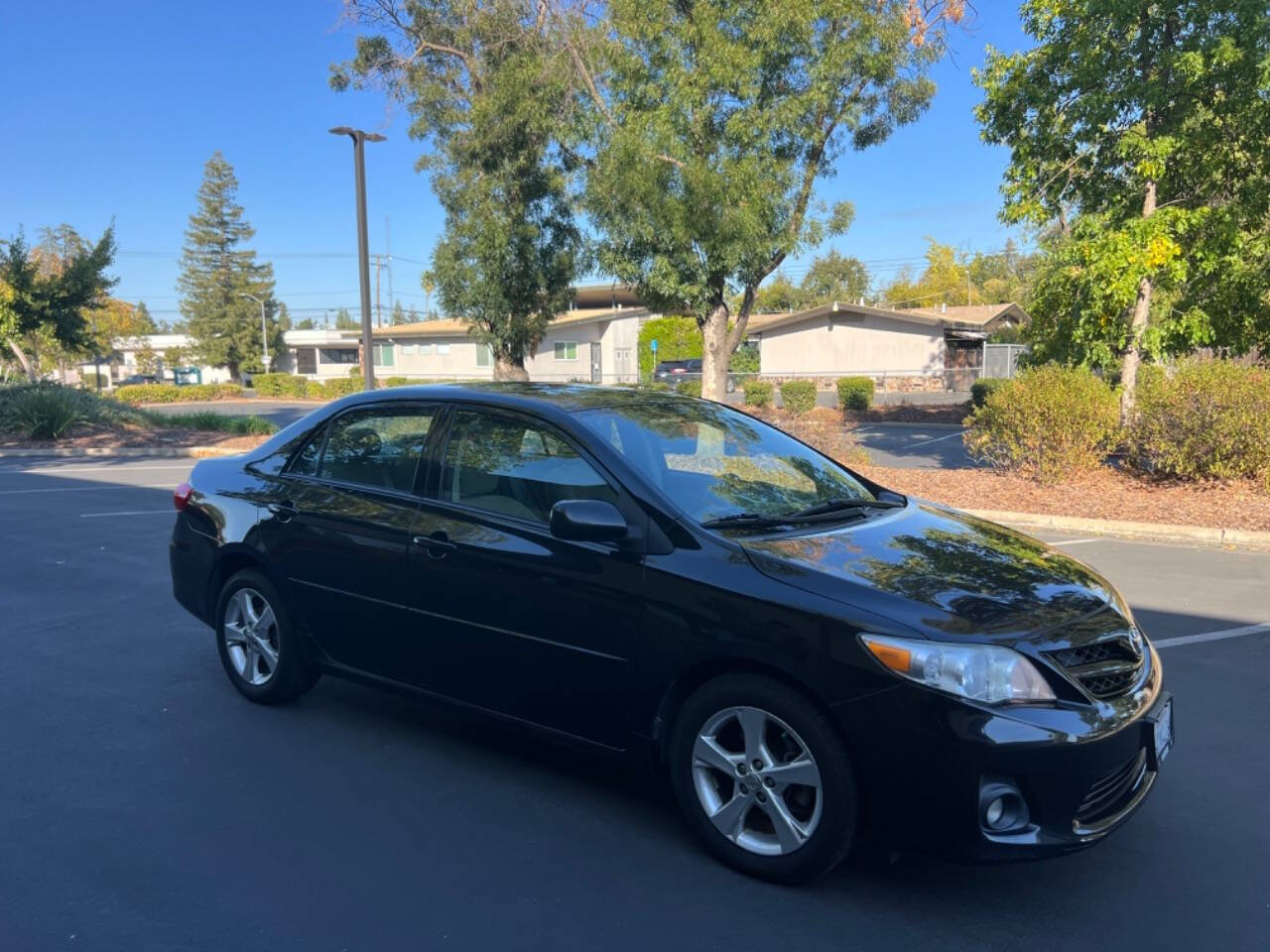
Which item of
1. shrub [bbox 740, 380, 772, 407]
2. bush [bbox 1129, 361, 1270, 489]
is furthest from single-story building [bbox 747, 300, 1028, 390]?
bush [bbox 1129, 361, 1270, 489]

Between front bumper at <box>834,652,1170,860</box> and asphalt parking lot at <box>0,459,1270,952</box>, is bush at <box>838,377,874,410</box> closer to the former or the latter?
asphalt parking lot at <box>0,459,1270,952</box>

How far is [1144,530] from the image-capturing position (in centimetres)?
997

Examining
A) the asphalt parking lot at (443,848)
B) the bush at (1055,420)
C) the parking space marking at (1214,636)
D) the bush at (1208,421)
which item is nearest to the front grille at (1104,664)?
the asphalt parking lot at (443,848)

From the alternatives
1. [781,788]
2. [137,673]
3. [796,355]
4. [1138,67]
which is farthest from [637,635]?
[796,355]

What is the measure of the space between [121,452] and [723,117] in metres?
13.8

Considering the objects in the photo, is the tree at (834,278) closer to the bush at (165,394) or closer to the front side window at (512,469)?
the bush at (165,394)

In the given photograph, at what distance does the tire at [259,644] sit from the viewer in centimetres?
494

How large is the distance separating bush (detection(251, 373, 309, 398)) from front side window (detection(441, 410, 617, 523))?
49.3m

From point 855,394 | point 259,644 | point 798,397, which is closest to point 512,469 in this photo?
point 259,644

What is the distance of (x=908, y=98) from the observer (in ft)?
53.7

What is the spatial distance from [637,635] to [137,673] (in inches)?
141

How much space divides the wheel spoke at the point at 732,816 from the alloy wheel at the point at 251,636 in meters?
2.62

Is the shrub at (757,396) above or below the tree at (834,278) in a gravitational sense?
below

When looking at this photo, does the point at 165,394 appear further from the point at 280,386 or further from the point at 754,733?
the point at 754,733
